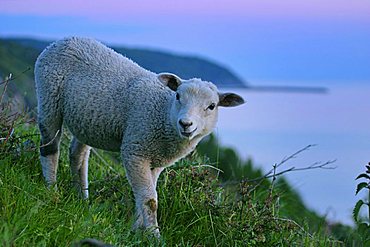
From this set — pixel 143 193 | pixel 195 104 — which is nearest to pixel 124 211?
pixel 143 193

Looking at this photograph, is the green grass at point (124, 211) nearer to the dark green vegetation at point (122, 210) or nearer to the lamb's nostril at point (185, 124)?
the dark green vegetation at point (122, 210)

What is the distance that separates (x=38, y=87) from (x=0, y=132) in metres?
0.58

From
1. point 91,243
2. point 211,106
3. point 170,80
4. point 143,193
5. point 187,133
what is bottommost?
point 143,193

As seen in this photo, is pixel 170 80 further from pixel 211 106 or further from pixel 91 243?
pixel 91 243

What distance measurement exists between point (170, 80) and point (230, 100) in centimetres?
51

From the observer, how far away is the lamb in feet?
19.0

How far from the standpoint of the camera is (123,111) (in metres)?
6.20

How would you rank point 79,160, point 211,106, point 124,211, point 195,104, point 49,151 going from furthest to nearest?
point 79,160
point 49,151
point 124,211
point 211,106
point 195,104

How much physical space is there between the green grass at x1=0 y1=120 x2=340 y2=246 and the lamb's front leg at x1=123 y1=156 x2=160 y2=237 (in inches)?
5.1

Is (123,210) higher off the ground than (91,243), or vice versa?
(91,243)

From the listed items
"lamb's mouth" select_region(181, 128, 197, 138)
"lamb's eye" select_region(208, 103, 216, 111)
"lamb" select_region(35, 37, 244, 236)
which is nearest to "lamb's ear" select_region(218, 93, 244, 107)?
"lamb" select_region(35, 37, 244, 236)

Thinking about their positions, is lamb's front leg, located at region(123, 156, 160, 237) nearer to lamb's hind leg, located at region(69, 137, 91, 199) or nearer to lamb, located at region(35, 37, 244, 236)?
lamb, located at region(35, 37, 244, 236)

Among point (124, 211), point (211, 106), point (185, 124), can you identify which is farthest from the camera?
point (124, 211)

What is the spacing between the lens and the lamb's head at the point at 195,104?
552cm
